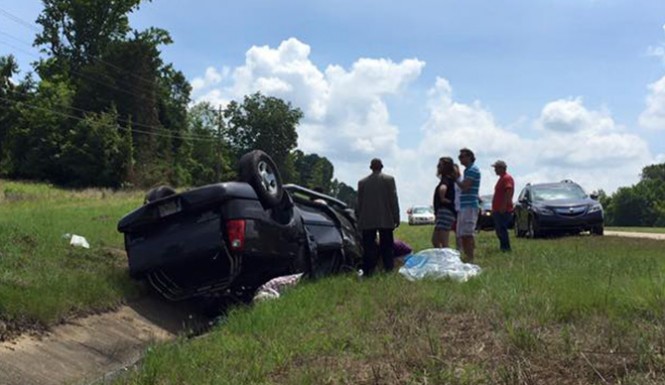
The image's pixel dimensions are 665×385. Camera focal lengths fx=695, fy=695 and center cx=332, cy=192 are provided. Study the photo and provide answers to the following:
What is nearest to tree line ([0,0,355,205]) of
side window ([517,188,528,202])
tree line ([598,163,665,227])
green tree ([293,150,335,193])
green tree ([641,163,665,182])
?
green tree ([293,150,335,193])

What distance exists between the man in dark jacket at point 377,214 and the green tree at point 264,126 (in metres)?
88.7

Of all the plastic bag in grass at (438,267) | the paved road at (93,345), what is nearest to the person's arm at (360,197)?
the plastic bag in grass at (438,267)

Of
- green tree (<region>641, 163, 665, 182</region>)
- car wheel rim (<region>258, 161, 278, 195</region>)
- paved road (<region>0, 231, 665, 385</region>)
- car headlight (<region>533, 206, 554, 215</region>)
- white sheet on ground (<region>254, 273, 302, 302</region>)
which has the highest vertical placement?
green tree (<region>641, 163, 665, 182</region>)

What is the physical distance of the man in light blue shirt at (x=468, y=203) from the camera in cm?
968

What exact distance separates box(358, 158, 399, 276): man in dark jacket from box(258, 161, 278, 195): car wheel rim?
1756mm

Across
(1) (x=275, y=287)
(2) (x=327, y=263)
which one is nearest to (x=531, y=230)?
(2) (x=327, y=263)

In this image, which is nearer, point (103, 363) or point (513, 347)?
point (513, 347)

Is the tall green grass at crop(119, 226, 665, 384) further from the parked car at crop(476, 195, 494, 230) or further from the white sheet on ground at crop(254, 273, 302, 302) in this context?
the parked car at crop(476, 195, 494, 230)

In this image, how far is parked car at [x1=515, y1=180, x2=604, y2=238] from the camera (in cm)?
1638

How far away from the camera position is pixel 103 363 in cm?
598

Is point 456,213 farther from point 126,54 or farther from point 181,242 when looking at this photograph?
point 126,54

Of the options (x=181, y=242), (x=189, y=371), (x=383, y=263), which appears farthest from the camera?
(x=383, y=263)

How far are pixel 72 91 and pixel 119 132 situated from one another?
7468mm

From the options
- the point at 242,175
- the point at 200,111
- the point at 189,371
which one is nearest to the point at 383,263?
the point at 242,175
